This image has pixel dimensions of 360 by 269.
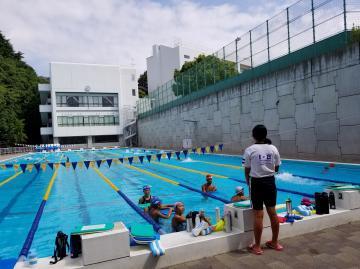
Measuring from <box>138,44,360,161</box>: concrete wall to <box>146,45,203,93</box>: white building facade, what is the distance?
38.4 metres

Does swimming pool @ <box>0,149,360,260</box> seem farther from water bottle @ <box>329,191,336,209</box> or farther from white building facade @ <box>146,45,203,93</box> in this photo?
white building facade @ <box>146,45,203,93</box>

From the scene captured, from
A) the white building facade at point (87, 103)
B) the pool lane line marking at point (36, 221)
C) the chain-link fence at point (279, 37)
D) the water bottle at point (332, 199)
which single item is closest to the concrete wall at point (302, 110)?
the chain-link fence at point (279, 37)

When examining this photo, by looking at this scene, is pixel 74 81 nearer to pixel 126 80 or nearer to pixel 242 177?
pixel 126 80

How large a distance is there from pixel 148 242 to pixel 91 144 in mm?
45919

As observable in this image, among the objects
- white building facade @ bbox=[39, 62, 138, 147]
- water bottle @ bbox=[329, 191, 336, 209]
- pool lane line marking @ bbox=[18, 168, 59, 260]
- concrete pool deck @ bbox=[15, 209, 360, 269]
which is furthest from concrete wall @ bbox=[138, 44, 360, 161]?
white building facade @ bbox=[39, 62, 138, 147]

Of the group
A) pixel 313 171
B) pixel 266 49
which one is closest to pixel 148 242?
pixel 313 171

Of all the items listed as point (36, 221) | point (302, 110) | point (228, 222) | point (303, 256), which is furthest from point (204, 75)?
point (303, 256)

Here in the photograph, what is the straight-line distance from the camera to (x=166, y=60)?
61.0m

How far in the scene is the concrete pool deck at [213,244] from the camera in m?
3.44

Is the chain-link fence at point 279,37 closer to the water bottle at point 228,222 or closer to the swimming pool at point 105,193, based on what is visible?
the swimming pool at point 105,193

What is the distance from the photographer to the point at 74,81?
45.8 meters

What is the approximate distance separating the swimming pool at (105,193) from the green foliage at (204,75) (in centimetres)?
956

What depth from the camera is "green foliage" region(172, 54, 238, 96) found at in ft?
70.7

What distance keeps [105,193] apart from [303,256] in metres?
7.73
